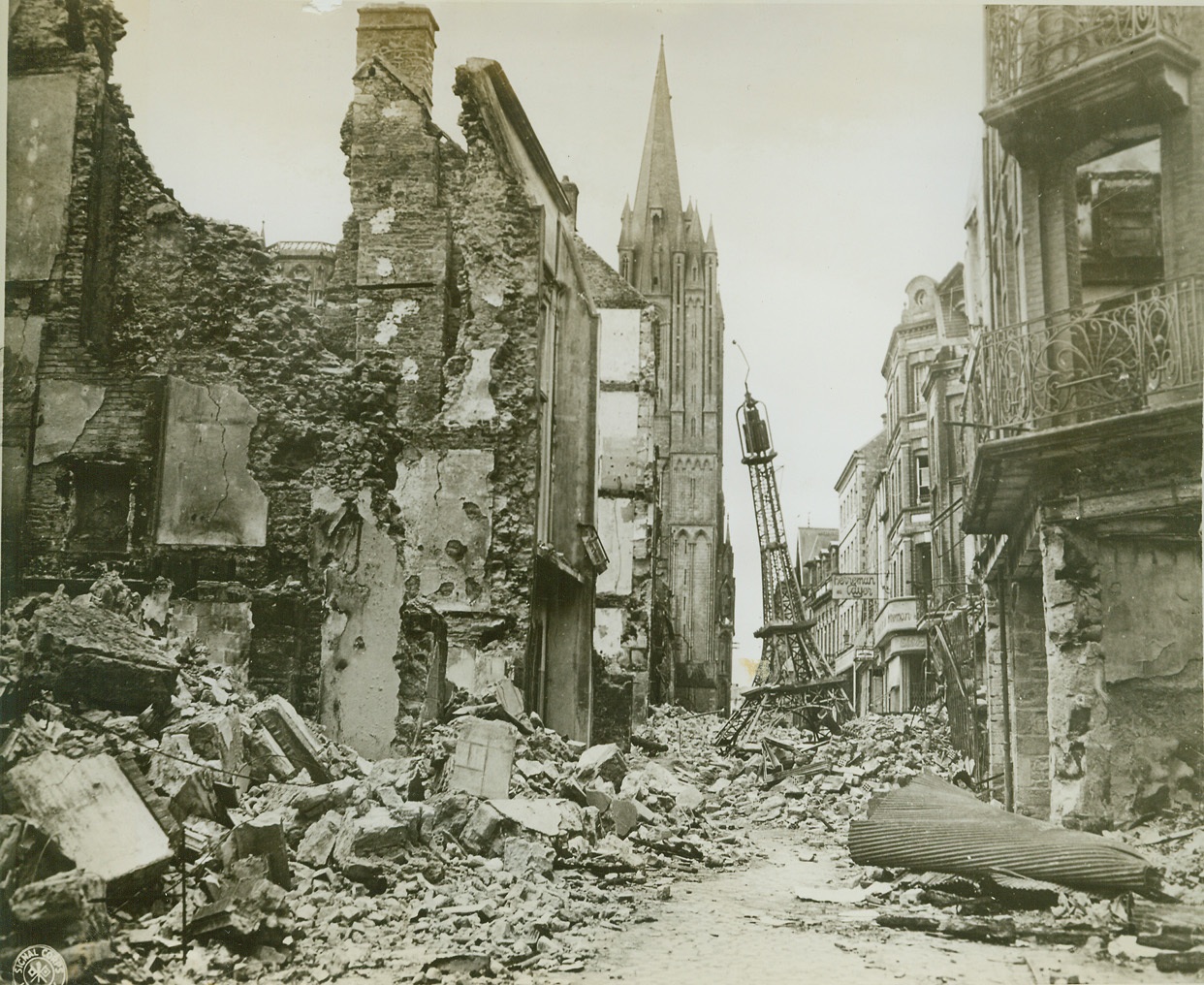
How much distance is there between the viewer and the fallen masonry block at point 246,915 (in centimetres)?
538

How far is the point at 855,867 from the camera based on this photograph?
848cm

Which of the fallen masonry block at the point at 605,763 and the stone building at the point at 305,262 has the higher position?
the stone building at the point at 305,262

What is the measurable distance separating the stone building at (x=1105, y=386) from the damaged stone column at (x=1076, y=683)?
0.04 ft

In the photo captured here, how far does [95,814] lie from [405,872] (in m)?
1.80

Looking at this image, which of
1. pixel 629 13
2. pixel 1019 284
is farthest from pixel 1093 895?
pixel 629 13

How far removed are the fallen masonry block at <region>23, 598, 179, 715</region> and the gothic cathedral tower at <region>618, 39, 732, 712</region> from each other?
3796cm

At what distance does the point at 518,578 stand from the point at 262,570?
233 cm

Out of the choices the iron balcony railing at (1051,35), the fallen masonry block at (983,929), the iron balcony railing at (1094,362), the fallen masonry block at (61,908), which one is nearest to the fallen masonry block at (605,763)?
the fallen masonry block at (983,929)

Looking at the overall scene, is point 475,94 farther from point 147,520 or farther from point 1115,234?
point 1115,234

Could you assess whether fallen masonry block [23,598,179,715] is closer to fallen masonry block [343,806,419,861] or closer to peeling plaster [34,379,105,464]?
fallen masonry block [343,806,419,861]

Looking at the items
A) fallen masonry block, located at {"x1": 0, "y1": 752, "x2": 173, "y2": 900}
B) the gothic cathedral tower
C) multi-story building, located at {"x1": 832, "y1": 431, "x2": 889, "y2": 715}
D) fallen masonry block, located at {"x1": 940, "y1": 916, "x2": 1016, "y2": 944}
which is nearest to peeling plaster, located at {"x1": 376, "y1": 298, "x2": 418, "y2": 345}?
multi-story building, located at {"x1": 832, "y1": 431, "x2": 889, "y2": 715}

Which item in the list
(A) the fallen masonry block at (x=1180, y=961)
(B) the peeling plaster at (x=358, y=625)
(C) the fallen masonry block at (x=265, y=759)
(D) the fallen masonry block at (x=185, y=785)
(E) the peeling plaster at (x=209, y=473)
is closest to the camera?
(A) the fallen masonry block at (x=1180, y=961)

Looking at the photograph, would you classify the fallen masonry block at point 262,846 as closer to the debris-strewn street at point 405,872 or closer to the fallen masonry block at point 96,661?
the debris-strewn street at point 405,872

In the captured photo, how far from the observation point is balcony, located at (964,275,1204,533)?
7.12 metres
